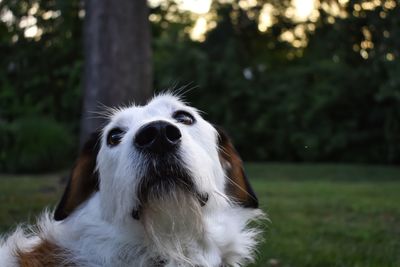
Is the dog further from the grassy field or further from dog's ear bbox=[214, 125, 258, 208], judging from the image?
the grassy field

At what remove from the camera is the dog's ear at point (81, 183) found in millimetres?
3123

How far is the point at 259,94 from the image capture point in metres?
22.0

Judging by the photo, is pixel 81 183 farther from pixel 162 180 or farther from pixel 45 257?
pixel 162 180

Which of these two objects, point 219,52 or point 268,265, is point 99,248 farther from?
point 219,52

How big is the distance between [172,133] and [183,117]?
43cm

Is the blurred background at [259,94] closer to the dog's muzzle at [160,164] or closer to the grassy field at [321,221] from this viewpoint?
the grassy field at [321,221]

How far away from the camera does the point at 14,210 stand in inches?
265

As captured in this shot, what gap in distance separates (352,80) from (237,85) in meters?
4.54

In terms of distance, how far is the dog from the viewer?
2.65 m

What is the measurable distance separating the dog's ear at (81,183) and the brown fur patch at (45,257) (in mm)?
187

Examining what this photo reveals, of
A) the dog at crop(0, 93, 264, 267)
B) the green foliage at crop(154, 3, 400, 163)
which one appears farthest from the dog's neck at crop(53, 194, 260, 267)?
the green foliage at crop(154, 3, 400, 163)

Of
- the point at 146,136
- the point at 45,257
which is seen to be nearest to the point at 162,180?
the point at 146,136

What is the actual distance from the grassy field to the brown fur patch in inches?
79.0

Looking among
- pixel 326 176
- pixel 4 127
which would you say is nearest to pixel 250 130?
pixel 326 176
